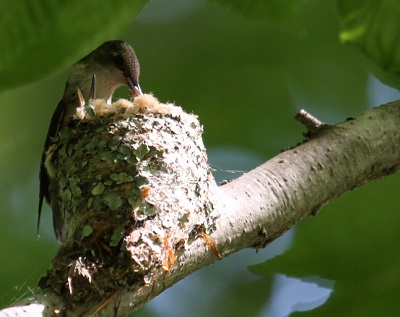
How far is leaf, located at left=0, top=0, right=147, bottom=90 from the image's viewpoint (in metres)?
2.60

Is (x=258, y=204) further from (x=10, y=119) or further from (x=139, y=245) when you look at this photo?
(x=10, y=119)

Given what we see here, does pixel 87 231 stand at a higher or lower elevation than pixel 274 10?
lower

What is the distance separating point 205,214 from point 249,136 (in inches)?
80.7

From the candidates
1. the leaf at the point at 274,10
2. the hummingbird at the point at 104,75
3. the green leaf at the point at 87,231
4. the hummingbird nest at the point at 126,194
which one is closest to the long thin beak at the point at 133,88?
the hummingbird at the point at 104,75

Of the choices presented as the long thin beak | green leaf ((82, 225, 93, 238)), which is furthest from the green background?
green leaf ((82, 225, 93, 238))

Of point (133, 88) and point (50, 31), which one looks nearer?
point (50, 31)

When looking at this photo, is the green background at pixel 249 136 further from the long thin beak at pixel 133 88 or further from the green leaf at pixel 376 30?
the green leaf at pixel 376 30

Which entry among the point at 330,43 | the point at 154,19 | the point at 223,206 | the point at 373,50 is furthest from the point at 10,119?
the point at 373,50

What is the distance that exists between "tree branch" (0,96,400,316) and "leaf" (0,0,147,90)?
24.8 inches

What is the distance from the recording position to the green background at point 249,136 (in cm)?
374

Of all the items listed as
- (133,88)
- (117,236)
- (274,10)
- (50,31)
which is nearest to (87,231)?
(117,236)

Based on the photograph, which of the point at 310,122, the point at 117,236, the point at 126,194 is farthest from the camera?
the point at 310,122

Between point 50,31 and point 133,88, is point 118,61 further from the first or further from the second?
point 50,31

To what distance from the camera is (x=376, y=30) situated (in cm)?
266
